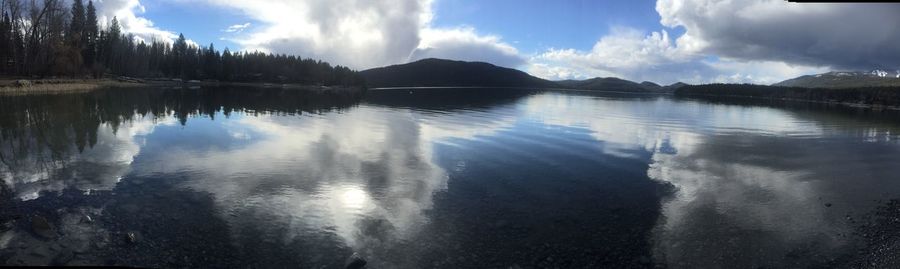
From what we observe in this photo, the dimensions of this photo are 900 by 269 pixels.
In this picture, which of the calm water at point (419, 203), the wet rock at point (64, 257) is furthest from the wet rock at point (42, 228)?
the wet rock at point (64, 257)

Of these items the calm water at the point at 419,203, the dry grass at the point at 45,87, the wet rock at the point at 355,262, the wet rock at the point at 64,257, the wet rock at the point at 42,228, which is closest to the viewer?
the wet rock at the point at 64,257

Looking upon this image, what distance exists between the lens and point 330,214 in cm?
1608

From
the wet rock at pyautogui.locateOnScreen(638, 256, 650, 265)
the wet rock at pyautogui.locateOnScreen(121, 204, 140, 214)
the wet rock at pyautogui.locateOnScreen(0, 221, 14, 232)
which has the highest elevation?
the wet rock at pyautogui.locateOnScreen(0, 221, 14, 232)

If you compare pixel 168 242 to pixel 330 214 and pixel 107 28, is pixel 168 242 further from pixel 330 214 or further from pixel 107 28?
pixel 107 28

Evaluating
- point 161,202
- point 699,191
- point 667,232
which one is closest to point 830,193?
point 699,191

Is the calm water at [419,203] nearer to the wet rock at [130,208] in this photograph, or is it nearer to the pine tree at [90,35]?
the wet rock at [130,208]

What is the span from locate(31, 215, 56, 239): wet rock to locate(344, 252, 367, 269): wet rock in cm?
772

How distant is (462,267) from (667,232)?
7.35 metres

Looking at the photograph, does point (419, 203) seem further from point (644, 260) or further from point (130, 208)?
point (130, 208)

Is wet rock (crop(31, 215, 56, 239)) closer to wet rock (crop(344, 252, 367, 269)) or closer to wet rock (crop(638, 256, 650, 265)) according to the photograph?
wet rock (crop(344, 252, 367, 269))

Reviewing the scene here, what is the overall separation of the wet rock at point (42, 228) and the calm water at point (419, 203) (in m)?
0.05

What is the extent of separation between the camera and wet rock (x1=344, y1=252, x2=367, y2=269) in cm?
1209

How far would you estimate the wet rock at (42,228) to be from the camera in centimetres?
1265

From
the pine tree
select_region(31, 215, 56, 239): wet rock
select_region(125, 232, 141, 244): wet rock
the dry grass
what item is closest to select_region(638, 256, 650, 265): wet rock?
select_region(125, 232, 141, 244): wet rock
